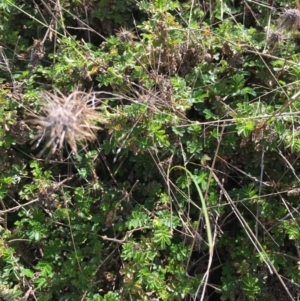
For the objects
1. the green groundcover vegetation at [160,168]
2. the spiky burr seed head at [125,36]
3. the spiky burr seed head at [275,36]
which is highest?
the spiky burr seed head at [125,36]

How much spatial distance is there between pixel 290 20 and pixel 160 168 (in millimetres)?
677

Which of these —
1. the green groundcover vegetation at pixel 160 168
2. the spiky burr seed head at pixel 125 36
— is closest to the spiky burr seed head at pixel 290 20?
the green groundcover vegetation at pixel 160 168

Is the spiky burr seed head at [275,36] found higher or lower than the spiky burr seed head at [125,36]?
lower

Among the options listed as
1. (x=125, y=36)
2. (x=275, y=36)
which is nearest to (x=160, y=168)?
(x=125, y=36)

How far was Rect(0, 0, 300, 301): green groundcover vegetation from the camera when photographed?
1.83m

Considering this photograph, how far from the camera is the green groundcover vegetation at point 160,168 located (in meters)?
1.83

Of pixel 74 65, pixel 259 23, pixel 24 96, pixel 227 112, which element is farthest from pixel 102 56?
pixel 259 23

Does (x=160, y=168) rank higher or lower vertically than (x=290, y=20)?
lower

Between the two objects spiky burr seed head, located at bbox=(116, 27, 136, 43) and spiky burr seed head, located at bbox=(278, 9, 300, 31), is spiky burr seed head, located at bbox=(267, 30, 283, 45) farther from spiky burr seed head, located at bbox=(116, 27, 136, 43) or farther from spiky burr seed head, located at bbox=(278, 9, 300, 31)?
spiky burr seed head, located at bbox=(116, 27, 136, 43)

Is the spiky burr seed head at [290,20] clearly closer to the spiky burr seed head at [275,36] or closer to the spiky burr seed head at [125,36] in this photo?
the spiky burr seed head at [275,36]

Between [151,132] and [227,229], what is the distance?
49cm

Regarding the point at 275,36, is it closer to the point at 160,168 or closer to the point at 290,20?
the point at 290,20

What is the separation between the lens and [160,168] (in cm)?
191

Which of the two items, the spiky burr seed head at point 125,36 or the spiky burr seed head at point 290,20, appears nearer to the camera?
the spiky burr seed head at point 290,20
